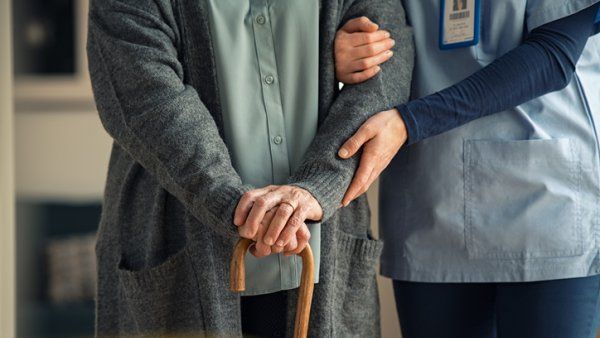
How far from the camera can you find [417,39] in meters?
1.54

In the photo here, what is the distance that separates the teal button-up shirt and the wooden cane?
133 mm

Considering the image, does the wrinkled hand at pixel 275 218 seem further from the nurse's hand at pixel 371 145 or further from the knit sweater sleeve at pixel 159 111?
the nurse's hand at pixel 371 145

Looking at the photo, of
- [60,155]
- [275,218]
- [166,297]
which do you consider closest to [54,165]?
[60,155]

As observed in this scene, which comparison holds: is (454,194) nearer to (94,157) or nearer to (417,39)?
(417,39)

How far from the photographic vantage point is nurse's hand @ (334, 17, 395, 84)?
4.58 feet

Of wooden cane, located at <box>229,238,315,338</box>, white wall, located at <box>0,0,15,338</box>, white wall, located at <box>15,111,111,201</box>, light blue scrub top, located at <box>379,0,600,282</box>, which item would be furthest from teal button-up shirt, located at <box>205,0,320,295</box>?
white wall, located at <box>15,111,111,201</box>

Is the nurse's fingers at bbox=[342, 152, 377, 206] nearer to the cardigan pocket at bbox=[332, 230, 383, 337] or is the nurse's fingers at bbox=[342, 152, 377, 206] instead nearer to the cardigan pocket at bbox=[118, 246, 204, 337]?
the cardigan pocket at bbox=[332, 230, 383, 337]

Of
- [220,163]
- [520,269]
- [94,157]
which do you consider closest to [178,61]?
[220,163]

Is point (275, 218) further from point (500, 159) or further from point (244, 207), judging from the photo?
point (500, 159)

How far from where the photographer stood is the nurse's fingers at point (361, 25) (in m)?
1.40

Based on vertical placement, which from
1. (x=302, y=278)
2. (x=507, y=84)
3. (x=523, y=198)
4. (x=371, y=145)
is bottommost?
(x=302, y=278)

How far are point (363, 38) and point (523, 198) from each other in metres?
0.41

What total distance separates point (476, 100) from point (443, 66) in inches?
5.6

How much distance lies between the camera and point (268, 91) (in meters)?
1.39
